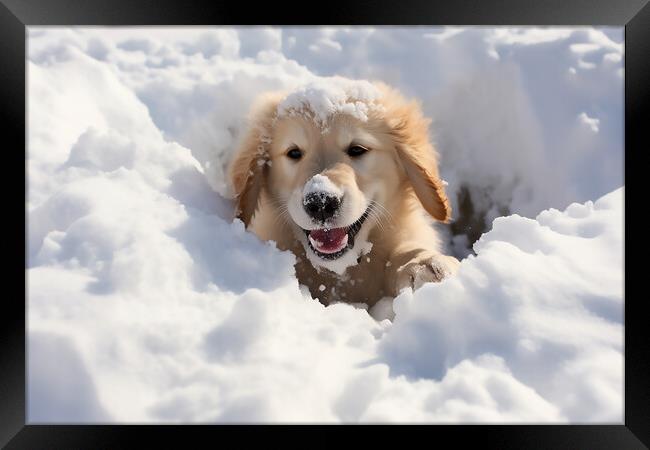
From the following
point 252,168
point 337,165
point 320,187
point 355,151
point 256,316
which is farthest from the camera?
point 252,168

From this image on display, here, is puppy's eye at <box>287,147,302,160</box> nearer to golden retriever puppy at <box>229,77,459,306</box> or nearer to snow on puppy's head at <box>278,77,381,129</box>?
golden retriever puppy at <box>229,77,459,306</box>

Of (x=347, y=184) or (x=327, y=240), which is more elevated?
(x=347, y=184)

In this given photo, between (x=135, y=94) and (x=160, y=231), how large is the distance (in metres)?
2.37

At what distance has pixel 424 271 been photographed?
2.74 metres

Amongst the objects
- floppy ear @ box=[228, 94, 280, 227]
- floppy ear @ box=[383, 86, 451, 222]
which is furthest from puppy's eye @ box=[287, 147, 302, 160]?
floppy ear @ box=[383, 86, 451, 222]

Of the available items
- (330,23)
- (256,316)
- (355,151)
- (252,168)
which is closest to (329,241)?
(355,151)

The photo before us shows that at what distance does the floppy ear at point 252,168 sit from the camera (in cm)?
310

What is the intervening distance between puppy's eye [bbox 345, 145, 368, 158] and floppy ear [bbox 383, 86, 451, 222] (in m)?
0.23

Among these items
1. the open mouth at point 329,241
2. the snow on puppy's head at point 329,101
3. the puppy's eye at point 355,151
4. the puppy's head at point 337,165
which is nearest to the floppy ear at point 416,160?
the puppy's head at point 337,165

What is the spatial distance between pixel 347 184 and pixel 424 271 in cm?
49

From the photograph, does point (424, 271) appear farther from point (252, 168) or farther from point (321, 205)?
point (252, 168)

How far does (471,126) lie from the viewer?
4.49 metres

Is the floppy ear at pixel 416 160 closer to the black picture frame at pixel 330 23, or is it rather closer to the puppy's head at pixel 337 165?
the puppy's head at pixel 337 165

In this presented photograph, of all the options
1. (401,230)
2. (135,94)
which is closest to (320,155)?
(401,230)
